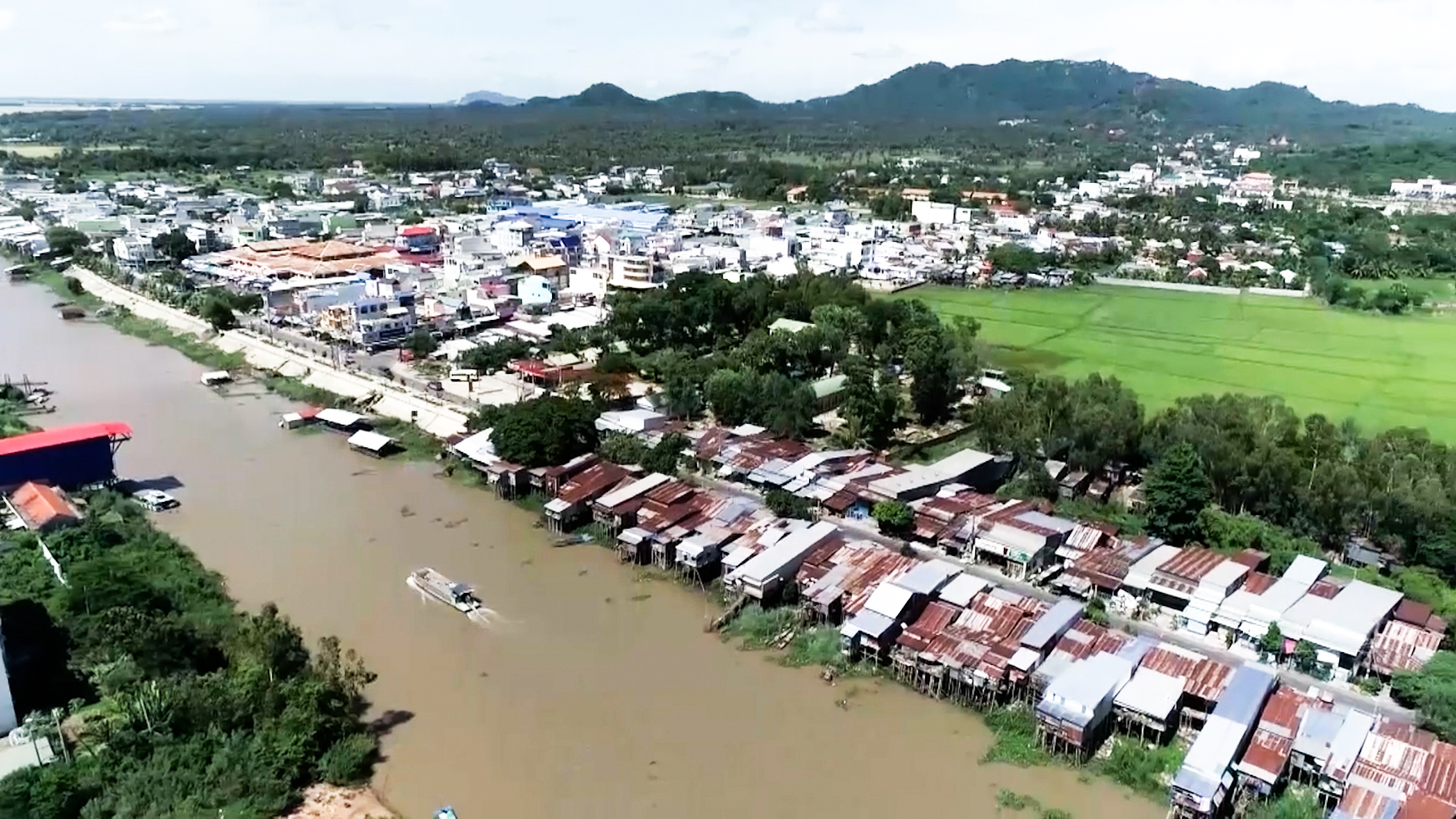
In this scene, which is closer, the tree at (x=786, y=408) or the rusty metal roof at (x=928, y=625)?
the rusty metal roof at (x=928, y=625)

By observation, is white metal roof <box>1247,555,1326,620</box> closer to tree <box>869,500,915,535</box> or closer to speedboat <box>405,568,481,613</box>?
tree <box>869,500,915,535</box>

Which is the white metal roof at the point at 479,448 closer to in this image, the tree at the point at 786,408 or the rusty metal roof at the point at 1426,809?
the tree at the point at 786,408

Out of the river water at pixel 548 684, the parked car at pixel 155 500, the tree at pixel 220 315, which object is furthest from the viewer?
the tree at pixel 220 315

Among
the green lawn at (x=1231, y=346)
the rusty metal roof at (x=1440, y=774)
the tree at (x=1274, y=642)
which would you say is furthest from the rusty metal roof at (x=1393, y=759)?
the green lawn at (x=1231, y=346)

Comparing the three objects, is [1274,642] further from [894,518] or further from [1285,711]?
[894,518]

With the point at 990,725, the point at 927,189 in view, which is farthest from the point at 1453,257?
the point at 990,725

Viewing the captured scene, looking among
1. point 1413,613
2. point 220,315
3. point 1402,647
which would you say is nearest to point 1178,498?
point 1413,613

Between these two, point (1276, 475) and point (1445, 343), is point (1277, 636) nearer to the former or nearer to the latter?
point (1276, 475)

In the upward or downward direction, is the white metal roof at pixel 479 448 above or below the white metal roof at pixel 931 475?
below

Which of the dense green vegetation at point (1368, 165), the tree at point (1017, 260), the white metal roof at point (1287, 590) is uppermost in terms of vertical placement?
the dense green vegetation at point (1368, 165)
